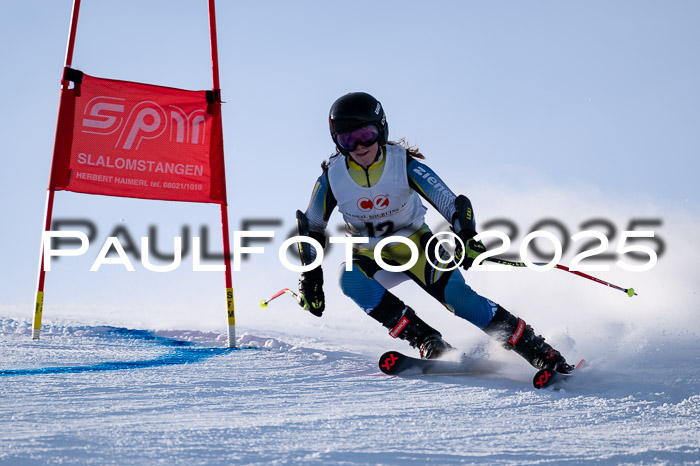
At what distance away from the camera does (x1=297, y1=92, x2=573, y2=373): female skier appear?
11.7 ft

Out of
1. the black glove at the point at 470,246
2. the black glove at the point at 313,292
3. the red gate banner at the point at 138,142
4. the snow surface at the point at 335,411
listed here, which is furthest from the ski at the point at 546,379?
the red gate banner at the point at 138,142

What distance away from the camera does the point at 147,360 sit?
167 inches

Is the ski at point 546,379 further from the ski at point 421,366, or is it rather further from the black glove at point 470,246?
the black glove at point 470,246

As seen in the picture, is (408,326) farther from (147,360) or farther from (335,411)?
(147,360)

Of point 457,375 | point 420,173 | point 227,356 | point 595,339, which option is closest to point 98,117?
point 227,356

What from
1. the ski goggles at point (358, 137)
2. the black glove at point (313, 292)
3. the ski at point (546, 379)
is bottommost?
the ski at point (546, 379)

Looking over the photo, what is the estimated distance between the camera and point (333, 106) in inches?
143

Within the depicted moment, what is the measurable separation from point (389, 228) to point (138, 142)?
2859 mm

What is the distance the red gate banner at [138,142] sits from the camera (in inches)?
219

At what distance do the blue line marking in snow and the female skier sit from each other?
1070 mm

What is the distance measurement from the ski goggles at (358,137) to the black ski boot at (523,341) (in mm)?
1187

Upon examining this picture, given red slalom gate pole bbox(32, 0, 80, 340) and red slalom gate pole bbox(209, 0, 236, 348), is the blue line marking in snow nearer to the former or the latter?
red slalom gate pole bbox(209, 0, 236, 348)

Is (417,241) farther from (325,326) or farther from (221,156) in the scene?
(325,326)

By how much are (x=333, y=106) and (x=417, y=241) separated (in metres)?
0.94
